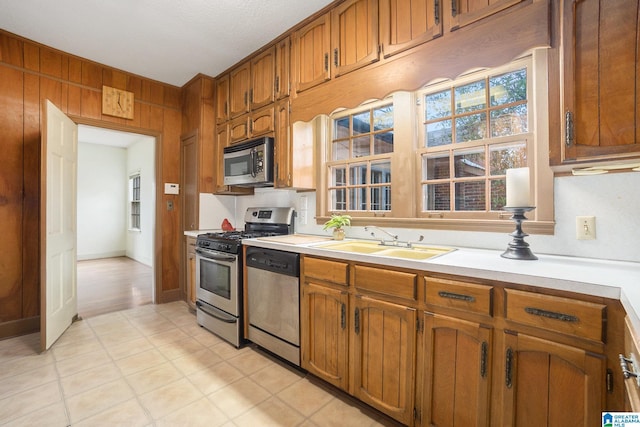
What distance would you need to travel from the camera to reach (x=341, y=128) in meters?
2.64

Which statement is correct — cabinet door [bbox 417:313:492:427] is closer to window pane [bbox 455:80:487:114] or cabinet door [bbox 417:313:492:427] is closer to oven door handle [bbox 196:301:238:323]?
window pane [bbox 455:80:487:114]

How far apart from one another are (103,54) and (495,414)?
14.2ft

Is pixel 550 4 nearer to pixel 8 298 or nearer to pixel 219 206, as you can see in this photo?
pixel 219 206

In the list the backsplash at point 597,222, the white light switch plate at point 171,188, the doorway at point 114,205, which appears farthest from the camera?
the doorway at point 114,205

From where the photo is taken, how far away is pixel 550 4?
129cm

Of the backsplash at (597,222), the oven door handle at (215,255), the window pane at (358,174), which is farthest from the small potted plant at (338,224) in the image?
the oven door handle at (215,255)

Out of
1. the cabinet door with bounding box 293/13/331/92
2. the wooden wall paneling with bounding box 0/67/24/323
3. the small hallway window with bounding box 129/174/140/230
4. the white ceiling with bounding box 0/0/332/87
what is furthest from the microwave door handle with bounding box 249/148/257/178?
the small hallway window with bounding box 129/174/140/230

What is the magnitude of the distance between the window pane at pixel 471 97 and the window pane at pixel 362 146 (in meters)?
0.73

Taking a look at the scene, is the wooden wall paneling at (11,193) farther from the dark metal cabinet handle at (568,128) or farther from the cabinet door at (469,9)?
the dark metal cabinet handle at (568,128)

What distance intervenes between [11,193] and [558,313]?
422 cm

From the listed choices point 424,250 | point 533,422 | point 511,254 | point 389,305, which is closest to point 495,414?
point 533,422

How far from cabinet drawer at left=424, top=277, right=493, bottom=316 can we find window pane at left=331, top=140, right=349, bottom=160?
1.53m

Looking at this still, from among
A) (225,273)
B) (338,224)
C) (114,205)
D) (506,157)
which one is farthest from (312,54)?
(114,205)

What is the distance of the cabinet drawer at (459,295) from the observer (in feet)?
3.91
